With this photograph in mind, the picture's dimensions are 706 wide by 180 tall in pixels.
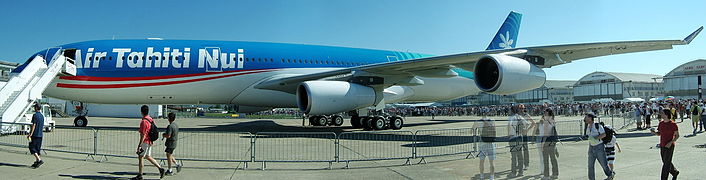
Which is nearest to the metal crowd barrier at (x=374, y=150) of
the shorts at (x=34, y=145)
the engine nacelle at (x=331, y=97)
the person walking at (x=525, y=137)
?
the engine nacelle at (x=331, y=97)

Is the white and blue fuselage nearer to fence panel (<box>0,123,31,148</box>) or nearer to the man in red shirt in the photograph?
fence panel (<box>0,123,31,148</box>)

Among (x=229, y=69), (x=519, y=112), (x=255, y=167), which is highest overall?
(x=229, y=69)

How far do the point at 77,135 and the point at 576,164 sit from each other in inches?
530

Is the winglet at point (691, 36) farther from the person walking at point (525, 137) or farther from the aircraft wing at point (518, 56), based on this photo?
the person walking at point (525, 137)

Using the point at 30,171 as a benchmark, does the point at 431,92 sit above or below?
above

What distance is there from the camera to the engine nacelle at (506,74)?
1148 cm

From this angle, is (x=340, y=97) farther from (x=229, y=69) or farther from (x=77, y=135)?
(x=77, y=135)

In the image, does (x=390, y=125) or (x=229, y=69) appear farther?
(x=390, y=125)

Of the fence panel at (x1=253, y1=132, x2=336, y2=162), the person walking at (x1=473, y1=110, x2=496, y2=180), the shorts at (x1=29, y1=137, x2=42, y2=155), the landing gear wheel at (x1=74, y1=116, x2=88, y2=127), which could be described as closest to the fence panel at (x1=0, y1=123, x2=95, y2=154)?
the shorts at (x1=29, y1=137, x2=42, y2=155)

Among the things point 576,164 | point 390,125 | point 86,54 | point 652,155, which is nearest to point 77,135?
point 86,54

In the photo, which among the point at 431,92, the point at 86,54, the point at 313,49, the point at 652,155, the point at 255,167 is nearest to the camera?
the point at 255,167

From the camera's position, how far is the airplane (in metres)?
12.4

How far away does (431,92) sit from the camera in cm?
1995

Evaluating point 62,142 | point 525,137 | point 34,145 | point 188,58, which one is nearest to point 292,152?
point 34,145
